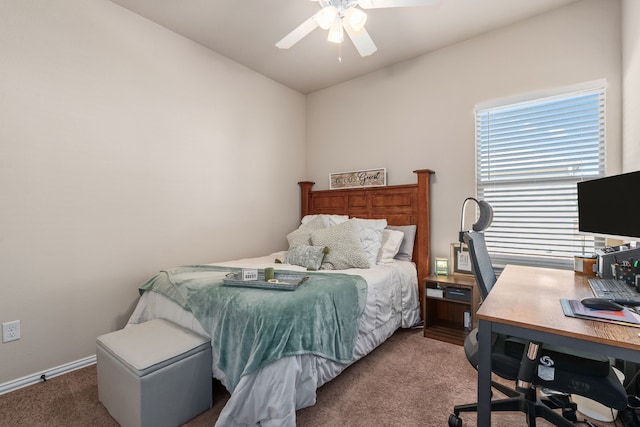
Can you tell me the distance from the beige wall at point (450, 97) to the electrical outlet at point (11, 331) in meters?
3.18

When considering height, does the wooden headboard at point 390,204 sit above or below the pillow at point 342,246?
above

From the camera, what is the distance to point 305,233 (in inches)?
127

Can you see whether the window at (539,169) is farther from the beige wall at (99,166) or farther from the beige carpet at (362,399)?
the beige wall at (99,166)

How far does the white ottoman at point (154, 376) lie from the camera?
4.97ft

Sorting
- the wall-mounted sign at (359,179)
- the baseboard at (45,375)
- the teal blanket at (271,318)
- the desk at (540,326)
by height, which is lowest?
the baseboard at (45,375)

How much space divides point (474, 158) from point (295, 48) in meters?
2.11

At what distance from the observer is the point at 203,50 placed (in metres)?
3.11

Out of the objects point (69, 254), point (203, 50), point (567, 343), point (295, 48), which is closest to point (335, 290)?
point (567, 343)

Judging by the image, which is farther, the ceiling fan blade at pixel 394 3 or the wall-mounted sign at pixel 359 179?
the wall-mounted sign at pixel 359 179

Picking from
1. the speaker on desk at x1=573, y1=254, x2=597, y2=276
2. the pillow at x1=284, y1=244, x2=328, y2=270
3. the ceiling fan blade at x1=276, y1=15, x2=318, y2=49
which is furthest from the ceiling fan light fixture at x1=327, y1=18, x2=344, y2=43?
the speaker on desk at x1=573, y1=254, x2=597, y2=276

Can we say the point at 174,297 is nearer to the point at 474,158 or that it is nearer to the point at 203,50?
the point at 203,50

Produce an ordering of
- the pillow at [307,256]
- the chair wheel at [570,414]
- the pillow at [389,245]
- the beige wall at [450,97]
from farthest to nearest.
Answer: the pillow at [389,245], the pillow at [307,256], the beige wall at [450,97], the chair wheel at [570,414]

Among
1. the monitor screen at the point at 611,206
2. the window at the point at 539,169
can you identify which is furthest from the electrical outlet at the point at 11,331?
the window at the point at 539,169

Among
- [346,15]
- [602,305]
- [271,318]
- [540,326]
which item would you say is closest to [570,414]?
[602,305]
